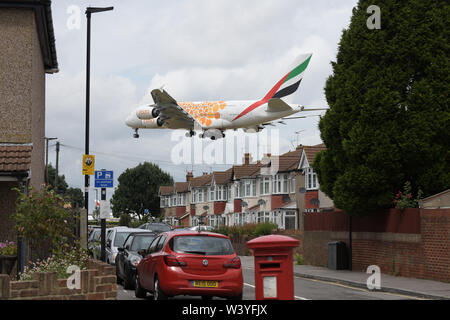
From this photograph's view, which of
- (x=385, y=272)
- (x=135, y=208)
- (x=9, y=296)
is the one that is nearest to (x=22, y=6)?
(x=9, y=296)

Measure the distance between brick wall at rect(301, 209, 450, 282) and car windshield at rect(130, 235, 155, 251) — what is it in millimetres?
8668

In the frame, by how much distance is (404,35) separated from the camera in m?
23.9

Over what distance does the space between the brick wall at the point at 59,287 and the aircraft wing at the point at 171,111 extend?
30859 millimetres

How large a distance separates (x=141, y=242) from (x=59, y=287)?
9.37m

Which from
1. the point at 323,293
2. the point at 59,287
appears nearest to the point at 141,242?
the point at 323,293

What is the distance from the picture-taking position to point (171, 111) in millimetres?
43125

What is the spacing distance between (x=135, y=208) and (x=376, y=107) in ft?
271

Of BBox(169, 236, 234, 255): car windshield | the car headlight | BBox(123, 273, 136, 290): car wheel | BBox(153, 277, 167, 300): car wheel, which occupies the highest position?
BBox(169, 236, 234, 255): car windshield

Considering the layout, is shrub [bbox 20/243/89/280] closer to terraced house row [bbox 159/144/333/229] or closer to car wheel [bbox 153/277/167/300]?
car wheel [bbox 153/277/167/300]

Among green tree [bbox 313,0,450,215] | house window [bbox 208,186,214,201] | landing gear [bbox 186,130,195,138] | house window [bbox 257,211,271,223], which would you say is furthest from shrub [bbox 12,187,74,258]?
house window [bbox 208,186,214,201]

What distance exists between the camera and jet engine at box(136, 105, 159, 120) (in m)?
42.7

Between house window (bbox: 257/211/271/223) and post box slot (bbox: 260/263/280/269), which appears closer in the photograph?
post box slot (bbox: 260/263/280/269)

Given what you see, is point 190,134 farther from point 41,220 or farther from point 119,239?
point 41,220

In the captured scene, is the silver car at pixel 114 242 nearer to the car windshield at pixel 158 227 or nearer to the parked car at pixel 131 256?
the parked car at pixel 131 256
